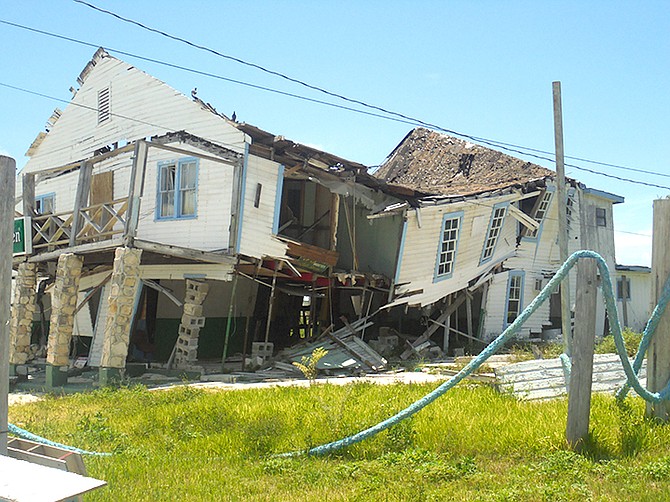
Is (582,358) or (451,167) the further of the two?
(451,167)

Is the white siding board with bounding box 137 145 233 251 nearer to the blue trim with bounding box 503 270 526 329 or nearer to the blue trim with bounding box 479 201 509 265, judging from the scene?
the blue trim with bounding box 479 201 509 265

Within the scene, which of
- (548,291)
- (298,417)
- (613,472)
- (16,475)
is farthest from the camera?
(298,417)

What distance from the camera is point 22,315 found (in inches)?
691

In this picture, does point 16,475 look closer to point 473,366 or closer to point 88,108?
point 473,366

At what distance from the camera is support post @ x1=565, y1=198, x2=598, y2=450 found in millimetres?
6188

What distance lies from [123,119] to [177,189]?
13.8 ft

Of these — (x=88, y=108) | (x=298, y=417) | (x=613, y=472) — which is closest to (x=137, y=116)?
(x=88, y=108)

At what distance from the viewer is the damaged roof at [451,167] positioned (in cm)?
2277

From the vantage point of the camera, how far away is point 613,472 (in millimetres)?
5645

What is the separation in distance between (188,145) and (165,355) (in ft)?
21.8

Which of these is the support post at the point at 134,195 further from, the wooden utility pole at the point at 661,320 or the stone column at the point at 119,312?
the wooden utility pole at the point at 661,320

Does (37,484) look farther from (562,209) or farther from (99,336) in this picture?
(99,336)

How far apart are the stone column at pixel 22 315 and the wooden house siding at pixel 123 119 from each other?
4.85 metres

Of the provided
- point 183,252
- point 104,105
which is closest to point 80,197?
point 183,252
